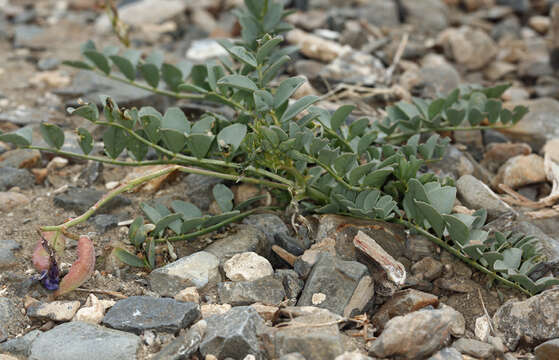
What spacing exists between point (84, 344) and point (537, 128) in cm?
233

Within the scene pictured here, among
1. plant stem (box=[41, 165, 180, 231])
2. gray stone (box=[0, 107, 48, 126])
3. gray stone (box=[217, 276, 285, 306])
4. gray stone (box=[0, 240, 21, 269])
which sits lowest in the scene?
gray stone (box=[0, 107, 48, 126])

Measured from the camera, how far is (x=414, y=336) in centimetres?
181

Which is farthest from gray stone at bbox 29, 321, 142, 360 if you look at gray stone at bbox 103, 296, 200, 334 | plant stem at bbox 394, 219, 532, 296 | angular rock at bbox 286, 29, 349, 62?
angular rock at bbox 286, 29, 349, 62

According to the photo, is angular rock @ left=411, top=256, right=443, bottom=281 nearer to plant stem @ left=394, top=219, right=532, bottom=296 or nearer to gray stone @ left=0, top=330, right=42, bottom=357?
plant stem @ left=394, top=219, right=532, bottom=296

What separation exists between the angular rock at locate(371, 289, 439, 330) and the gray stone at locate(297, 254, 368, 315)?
4.9 inches

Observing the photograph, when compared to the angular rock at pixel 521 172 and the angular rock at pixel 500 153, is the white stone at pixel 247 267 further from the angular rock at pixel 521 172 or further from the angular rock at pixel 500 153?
the angular rock at pixel 500 153

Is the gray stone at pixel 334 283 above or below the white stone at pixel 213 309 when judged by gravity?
above

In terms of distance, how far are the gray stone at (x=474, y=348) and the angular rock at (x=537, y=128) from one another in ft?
4.61

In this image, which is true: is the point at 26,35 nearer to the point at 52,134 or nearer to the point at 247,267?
the point at 52,134

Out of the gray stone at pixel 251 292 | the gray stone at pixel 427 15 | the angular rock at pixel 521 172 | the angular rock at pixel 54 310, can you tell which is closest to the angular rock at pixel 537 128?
the angular rock at pixel 521 172

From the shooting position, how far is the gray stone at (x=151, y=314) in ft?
6.27

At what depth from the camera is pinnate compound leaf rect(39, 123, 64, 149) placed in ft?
7.18

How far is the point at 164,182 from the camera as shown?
2.71 metres

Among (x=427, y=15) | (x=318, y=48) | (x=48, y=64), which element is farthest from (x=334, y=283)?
(x=427, y=15)
